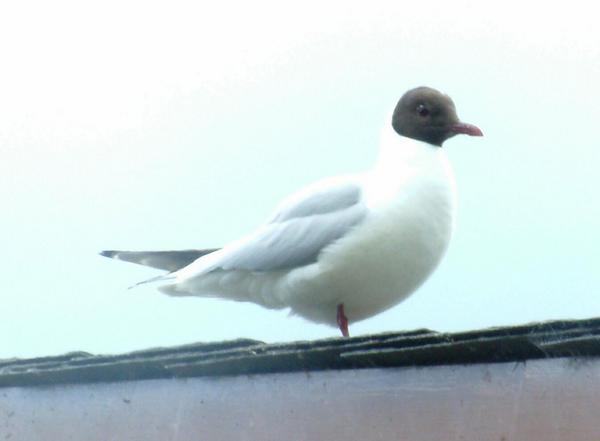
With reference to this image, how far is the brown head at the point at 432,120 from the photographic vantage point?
174 inches

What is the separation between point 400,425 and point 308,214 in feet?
6.61

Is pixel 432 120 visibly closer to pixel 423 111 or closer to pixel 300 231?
pixel 423 111

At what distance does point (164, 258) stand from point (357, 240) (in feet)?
3.49

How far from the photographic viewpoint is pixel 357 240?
3953mm

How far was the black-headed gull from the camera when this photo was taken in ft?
13.0

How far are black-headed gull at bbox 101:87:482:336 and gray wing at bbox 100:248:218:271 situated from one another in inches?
7.3

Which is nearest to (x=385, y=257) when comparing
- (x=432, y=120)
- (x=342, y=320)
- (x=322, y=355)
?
(x=342, y=320)

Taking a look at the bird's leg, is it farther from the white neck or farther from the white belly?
the white neck

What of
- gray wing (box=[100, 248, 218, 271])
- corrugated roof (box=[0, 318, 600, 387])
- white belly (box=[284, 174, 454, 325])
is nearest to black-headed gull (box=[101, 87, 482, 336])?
white belly (box=[284, 174, 454, 325])

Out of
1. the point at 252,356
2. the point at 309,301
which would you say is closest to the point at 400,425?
the point at 252,356

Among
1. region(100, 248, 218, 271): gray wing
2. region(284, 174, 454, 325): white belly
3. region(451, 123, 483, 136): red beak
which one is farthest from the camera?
region(100, 248, 218, 271): gray wing

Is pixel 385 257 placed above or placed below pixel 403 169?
below

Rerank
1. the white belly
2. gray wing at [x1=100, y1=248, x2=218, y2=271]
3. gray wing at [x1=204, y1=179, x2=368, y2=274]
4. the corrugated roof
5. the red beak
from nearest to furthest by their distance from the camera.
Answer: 1. the corrugated roof
2. the white belly
3. gray wing at [x1=204, y1=179, x2=368, y2=274]
4. the red beak
5. gray wing at [x1=100, y1=248, x2=218, y2=271]

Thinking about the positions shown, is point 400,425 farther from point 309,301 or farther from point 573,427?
point 309,301
